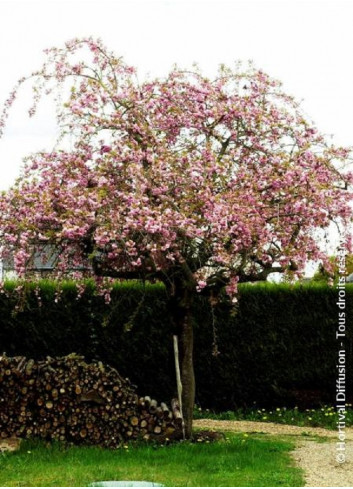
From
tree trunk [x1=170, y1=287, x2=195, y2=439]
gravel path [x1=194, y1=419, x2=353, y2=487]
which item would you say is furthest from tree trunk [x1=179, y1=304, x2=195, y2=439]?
gravel path [x1=194, y1=419, x2=353, y2=487]

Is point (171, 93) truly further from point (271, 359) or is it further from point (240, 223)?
point (271, 359)

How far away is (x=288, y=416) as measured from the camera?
14.2m

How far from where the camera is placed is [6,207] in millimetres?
9711

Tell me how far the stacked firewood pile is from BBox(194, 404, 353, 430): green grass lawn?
3.72 metres

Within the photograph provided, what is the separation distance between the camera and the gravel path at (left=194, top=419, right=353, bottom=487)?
8406mm

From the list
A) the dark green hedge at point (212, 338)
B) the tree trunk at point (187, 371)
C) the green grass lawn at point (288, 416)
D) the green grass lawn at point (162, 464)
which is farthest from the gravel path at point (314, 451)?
the tree trunk at point (187, 371)

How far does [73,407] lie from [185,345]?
1.76 m

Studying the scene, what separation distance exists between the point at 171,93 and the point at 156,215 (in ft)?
7.82

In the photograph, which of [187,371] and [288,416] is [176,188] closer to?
[187,371]

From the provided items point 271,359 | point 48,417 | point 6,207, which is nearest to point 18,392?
point 48,417

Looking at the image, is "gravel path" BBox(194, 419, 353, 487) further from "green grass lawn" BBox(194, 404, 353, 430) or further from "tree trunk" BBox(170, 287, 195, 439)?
"tree trunk" BBox(170, 287, 195, 439)

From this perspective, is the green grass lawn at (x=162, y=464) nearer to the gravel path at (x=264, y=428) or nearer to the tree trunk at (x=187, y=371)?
the tree trunk at (x=187, y=371)

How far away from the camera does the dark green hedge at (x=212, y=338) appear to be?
46.9 ft

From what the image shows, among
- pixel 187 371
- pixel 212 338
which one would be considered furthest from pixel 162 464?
pixel 212 338
